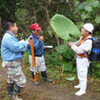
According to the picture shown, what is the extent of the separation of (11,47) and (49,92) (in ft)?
5.38

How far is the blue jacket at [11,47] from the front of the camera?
2424 millimetres

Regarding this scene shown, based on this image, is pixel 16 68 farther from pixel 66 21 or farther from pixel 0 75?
pixel 0 75

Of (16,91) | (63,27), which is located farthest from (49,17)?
(16,91)

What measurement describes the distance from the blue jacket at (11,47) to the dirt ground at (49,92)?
1.04 m

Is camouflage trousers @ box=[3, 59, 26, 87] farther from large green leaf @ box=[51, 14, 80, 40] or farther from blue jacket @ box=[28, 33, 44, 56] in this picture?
large green leaf @ box=[51, 14, 80, 40]

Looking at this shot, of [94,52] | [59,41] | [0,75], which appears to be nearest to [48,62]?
[59,41]

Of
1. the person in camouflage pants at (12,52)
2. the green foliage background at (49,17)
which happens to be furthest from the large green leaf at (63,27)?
the person in camouflage pants at (12,52)

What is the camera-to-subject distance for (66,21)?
11.2ft

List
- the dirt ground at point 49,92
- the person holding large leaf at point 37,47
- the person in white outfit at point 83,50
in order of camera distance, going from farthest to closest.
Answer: the person holding large leaf at point 37,47, the dirt ground at point 49,92, the person in white outfit at point 83,50

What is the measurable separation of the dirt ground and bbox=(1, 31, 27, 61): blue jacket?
1.04m

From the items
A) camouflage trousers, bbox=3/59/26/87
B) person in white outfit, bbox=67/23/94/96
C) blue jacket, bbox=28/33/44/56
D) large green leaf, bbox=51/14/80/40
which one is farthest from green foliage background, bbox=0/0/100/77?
camouflage trousers, bbox=3/59/26/87

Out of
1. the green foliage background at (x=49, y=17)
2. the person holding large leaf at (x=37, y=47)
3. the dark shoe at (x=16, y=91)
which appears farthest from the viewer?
the green foliage background at (x=49, y=17)

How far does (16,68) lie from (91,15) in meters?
2.48

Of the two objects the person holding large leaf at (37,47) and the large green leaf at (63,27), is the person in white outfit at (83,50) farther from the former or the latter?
the person holding large leaf at (37,47)
